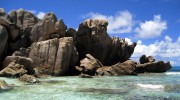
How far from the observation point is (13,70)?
42.1 m

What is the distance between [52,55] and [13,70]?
9737mm

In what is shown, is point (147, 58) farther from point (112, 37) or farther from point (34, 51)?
point (34, 51)

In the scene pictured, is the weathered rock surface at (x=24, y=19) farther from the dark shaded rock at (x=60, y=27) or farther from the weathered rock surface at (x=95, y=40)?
the weathered rock surface at (x=95, y=40)

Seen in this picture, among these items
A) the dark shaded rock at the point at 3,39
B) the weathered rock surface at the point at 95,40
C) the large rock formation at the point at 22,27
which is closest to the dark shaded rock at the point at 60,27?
the large rock formation at the point at 22,27

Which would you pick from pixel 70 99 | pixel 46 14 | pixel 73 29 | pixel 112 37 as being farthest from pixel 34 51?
pixel 70 99

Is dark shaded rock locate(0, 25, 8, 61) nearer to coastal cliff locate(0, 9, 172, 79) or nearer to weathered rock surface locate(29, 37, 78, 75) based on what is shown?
coastal cliff locate(0, 9, 172, 79)

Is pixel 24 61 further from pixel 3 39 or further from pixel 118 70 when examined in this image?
pixel 118 70

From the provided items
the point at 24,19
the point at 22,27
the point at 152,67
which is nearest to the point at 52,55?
the point at 22,27

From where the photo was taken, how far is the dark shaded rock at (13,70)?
135 ft

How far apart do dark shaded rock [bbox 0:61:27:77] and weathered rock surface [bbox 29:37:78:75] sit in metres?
7.32

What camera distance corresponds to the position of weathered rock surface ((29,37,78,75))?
165ft

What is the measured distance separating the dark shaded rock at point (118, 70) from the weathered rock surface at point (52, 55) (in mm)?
6683

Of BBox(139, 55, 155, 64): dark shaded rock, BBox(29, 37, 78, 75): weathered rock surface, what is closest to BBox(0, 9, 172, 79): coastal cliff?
BBox(29, 37, 78, 75): weathered rock surface

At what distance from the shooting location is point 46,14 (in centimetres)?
5609
